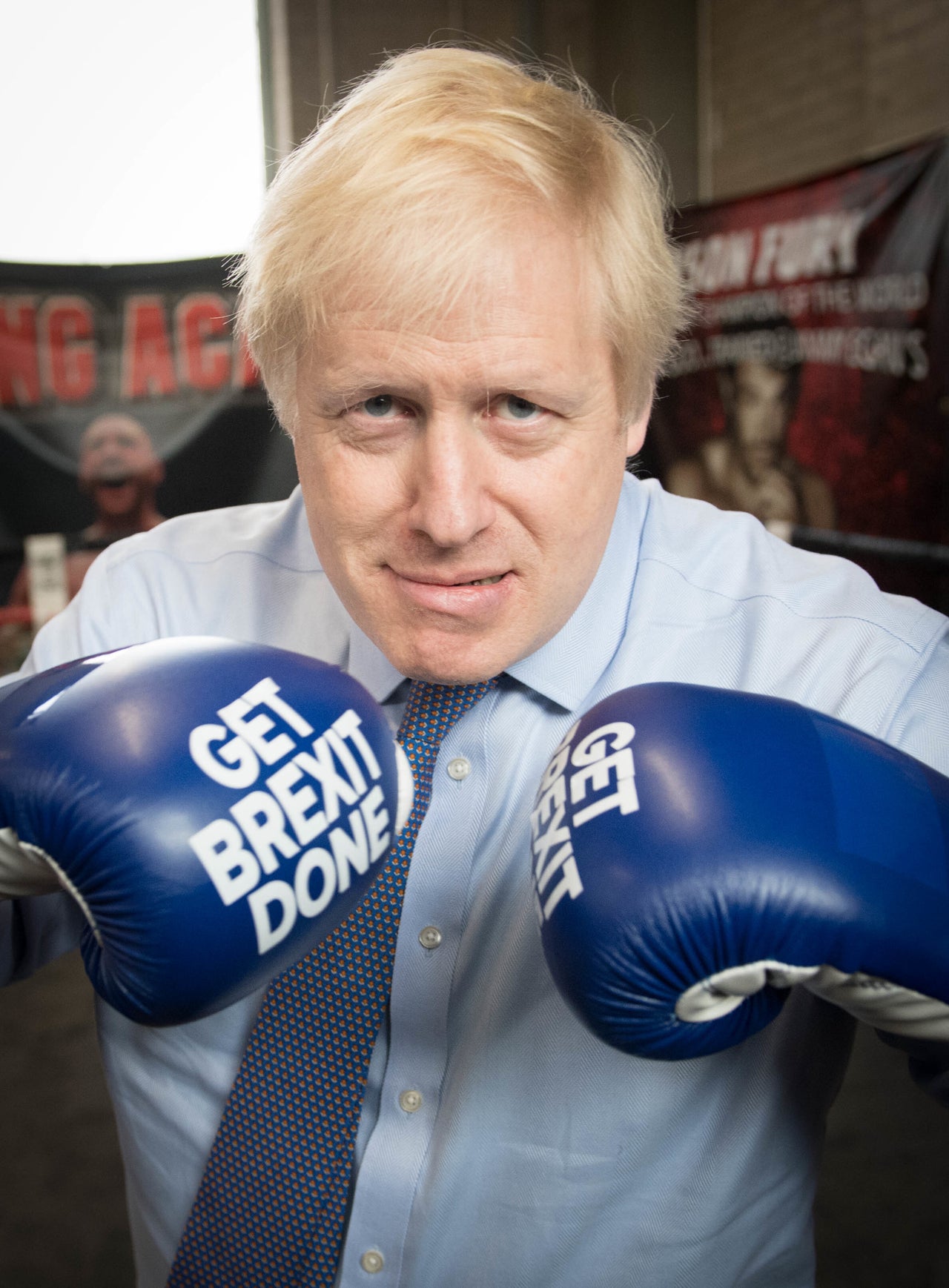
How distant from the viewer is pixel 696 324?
12.8ft

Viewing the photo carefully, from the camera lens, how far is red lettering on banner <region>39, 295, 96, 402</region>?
3.69 m

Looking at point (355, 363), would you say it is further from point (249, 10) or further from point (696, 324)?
point (249, 10)

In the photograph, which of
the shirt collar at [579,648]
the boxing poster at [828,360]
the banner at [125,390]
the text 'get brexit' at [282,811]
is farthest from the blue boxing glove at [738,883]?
the banner at [125,390]

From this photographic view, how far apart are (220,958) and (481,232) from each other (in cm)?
57

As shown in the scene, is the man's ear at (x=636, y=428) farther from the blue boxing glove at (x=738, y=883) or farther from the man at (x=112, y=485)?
the man at (x=112, y=485)

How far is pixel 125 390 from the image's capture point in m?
3.80

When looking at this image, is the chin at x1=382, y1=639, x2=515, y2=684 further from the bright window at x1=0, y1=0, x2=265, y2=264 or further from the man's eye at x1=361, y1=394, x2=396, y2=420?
the bright window at x1=0, y1=0, x2=265, y2=264

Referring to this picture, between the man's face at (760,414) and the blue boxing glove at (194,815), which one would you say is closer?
the blue boxing glove at (194,815)

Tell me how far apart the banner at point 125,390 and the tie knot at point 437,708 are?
2.81m

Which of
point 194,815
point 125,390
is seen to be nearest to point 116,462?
point 125,390

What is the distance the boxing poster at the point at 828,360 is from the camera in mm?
2990

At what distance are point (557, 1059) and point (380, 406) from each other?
0.57m

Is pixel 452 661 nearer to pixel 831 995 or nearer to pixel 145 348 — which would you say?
pixel 831 995

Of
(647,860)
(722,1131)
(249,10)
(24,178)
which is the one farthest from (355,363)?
(249,10)
